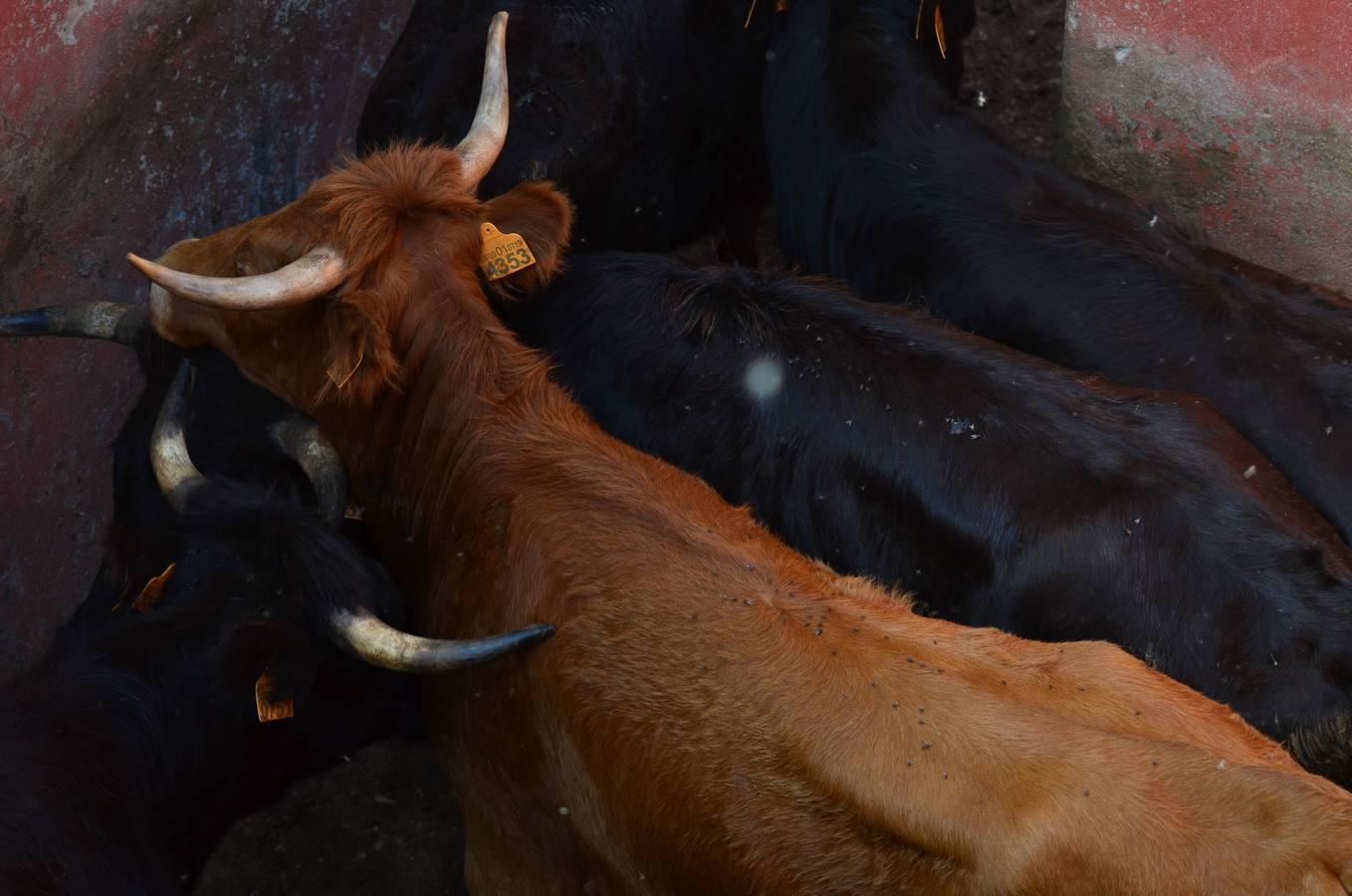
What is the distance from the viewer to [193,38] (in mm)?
4699

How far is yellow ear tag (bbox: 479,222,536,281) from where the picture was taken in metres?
3.53

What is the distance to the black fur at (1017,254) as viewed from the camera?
145 inches

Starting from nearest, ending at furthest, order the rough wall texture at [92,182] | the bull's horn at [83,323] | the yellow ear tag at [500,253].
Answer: the yellow ear tag at [500,253]
the bull's horn at [83,323]
the rough wall texture at [92,182]

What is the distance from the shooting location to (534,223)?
3.73 metres

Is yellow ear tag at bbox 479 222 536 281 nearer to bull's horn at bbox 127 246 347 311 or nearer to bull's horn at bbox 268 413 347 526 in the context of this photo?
bull's horn at bbox 127 246 347 311

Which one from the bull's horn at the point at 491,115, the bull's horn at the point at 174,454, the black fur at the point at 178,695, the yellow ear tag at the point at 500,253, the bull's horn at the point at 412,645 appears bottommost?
the black fur at the point at 178,695

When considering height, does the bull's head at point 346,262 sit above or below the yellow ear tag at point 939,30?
below

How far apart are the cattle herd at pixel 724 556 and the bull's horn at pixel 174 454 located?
13mm

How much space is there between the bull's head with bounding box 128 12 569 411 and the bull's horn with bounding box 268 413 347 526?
0.07 m

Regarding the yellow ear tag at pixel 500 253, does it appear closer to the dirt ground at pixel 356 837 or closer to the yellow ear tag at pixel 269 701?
the yellow ear tag at pixel 269 701

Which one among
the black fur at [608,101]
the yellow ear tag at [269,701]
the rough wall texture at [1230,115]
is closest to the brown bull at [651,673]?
the yellow ear tag at [269,701]

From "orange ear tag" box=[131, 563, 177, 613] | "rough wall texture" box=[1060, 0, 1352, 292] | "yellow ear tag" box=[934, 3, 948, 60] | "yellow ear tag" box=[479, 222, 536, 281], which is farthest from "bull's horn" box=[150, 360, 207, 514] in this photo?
"rough wall texture" box=[1060, 0, 1352, 292]

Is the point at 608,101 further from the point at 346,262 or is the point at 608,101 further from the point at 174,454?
the point at 174,454

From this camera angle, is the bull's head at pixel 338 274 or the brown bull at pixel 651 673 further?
the bull's head at pixel 338 274
